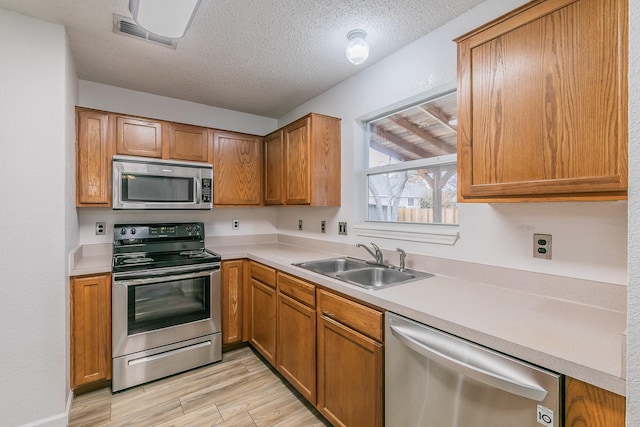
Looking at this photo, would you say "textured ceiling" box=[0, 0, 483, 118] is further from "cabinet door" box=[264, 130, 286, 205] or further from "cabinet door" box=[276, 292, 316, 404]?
"cabinet door" box=[276, 292, 316, 404]

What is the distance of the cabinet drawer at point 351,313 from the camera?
1425mm

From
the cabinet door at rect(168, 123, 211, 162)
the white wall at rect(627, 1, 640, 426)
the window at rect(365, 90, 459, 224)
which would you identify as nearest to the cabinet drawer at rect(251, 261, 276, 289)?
the window at rect(365, 90, 459, 224)

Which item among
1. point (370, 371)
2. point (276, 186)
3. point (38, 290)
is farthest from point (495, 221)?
point (38, 290)

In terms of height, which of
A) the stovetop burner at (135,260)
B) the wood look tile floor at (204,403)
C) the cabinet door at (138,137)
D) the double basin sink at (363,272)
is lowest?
the wood look tile floor at (204,403)

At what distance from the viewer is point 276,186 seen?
118 inches

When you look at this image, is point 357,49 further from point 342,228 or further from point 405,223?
point 342,228

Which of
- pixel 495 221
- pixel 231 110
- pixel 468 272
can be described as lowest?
pixel 468 272

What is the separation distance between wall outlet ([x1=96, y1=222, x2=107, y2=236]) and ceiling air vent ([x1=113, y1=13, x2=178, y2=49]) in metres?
1.60

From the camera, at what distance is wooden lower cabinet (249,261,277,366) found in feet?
7.65

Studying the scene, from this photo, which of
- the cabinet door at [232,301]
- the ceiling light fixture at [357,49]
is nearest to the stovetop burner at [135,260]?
the cabinet door at [232,301]

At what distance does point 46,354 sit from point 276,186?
80.5 inches

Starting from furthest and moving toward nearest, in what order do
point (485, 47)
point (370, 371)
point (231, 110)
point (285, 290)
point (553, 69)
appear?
point (231, 110), point (285, 290), point (370, 371), point (485, 47), point (553, 69)

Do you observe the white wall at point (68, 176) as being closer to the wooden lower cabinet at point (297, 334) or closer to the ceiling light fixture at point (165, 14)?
the ceiling light fixture at point (165, 14)

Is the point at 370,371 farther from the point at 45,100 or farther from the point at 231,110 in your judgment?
the point at 231,110
